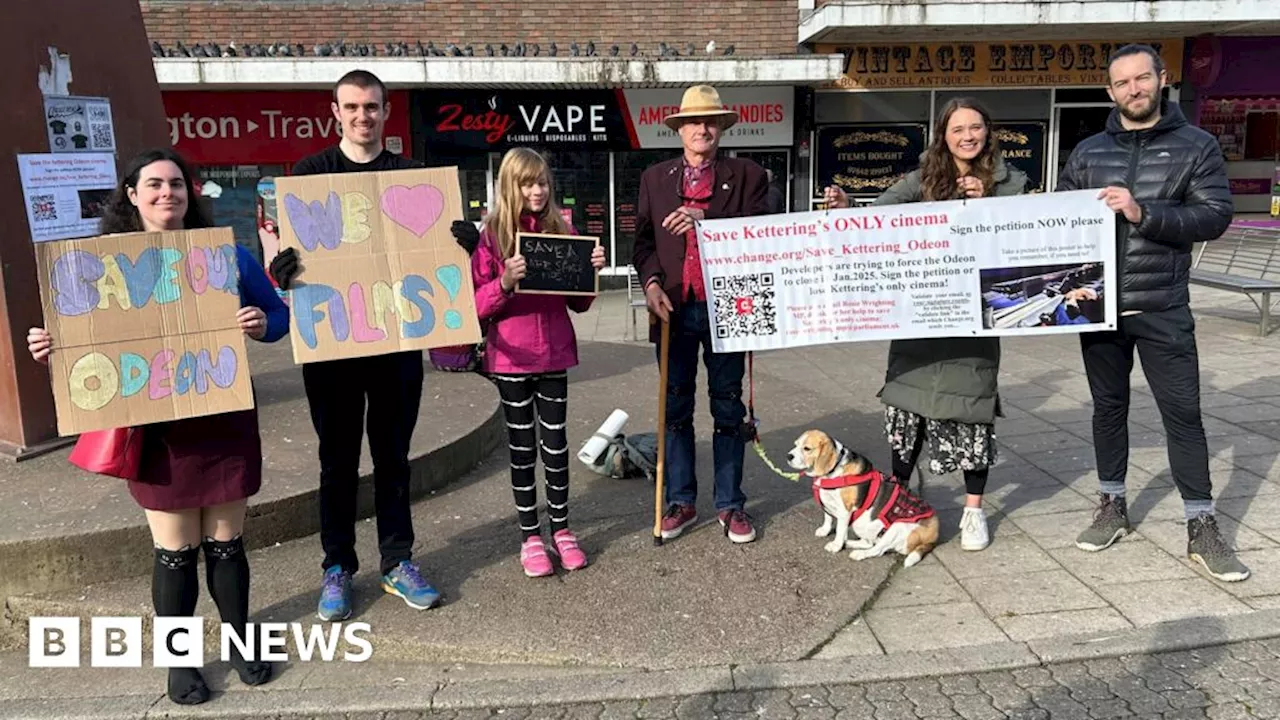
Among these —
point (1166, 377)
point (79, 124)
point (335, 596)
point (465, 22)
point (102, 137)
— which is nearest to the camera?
point (335, 596)

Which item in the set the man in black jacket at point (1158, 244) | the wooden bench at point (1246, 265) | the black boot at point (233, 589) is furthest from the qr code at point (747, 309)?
the wooden bench at point (1246, 265)

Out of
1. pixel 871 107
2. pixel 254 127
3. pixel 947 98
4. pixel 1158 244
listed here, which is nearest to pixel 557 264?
pixel 1158 244

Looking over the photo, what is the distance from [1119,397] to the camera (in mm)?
4488

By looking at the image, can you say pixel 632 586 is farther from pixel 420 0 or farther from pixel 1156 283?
pixel 420 0

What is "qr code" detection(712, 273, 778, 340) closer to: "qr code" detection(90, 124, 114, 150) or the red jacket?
the red jacket

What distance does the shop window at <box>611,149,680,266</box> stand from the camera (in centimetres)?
1527

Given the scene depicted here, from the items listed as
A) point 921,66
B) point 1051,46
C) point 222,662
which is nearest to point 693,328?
point 222,662

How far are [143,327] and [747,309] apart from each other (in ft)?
8.20

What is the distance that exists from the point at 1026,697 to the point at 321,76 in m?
12.6

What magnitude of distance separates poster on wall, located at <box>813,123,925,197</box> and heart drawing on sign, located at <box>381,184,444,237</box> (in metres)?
12.3

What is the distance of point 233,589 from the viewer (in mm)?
3512

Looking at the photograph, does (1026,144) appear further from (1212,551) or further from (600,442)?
(1212,551)

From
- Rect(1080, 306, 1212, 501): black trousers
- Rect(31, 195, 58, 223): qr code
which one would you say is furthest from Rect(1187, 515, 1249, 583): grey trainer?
Rect(31, 195, 58, 223): qr code

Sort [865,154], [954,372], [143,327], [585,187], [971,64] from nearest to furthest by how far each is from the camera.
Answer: [143,327], [954,372], [971,64], [865,154], [585,187]
